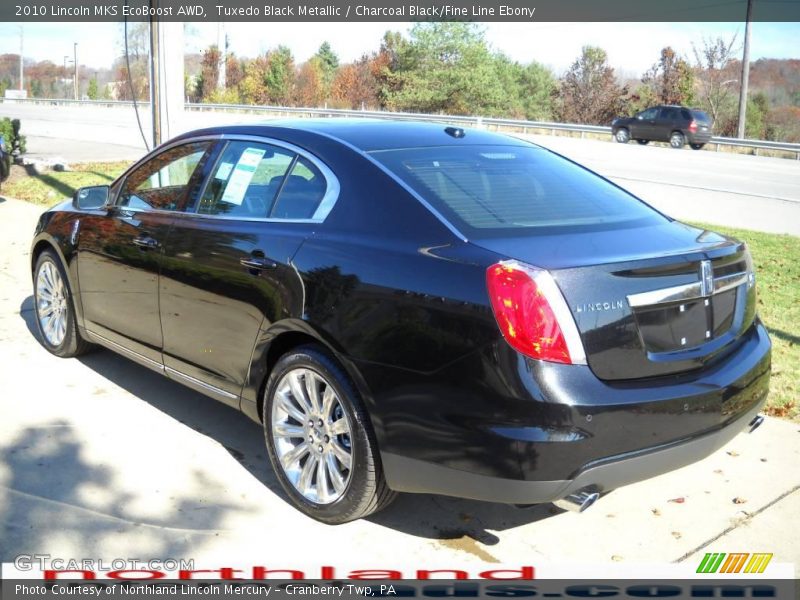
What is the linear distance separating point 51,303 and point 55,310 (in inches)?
Result: 3.3

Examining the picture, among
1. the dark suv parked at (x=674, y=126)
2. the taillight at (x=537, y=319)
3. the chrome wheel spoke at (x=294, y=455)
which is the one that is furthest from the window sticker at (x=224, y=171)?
the dark suv parked at (x=674, y=126)

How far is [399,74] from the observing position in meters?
54.0

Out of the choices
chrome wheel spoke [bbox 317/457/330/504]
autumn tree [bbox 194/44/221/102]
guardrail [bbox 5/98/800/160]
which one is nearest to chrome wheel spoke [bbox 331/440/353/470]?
chrome wheel spoke [bbox 317/457/330/504]

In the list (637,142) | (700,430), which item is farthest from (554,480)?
(637,142)

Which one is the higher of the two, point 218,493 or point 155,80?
point 155,80

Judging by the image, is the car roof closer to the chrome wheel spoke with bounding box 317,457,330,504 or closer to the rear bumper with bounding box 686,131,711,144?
the chrome wheel spoke with bounding box 317,457,330,504

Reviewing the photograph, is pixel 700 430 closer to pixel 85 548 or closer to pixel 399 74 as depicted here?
pixel 85 548

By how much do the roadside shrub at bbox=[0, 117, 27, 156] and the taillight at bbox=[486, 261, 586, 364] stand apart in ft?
48.1

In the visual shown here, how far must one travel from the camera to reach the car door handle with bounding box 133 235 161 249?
4859 mm

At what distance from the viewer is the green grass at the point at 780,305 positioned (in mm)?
5547

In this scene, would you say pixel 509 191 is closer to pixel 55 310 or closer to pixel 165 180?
pixel 165 180

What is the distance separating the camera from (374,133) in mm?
4367

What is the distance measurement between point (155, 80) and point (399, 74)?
44.1m

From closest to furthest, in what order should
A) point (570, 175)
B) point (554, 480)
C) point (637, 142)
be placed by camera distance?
point (554, 480) < point (570, 175) < point (637, 142)
